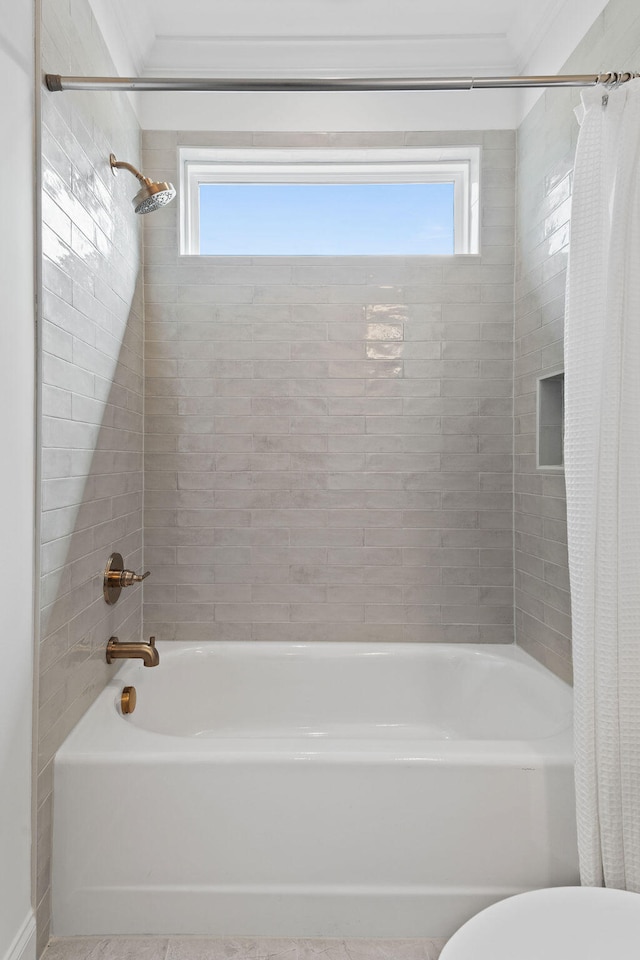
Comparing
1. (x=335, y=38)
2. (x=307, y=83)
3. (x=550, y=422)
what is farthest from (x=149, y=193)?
(x=550, y=422)

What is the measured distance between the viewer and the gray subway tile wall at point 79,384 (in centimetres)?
150

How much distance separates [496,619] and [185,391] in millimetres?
1514

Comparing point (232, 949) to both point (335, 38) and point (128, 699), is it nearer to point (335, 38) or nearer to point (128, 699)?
point (128, 699)

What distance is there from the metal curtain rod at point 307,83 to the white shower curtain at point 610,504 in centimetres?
11

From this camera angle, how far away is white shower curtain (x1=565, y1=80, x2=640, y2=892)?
4.57 ft

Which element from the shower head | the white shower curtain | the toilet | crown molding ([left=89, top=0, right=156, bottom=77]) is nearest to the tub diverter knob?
the toilet

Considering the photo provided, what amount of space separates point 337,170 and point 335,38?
44 cm

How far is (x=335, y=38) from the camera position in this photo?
7.58ft

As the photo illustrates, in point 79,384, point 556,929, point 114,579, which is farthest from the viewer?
point 114,579

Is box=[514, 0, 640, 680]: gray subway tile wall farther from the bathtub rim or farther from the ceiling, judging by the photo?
the bathtub rim

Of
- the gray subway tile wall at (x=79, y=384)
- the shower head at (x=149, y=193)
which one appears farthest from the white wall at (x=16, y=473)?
the shower head at (x=149, y=193)

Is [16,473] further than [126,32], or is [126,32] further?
[126,32]

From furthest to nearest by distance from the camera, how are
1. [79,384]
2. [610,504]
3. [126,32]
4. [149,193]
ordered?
[126,32]
[149,193]
[79,384]
[610,504]

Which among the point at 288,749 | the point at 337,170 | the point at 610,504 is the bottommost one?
the point at 288,749
